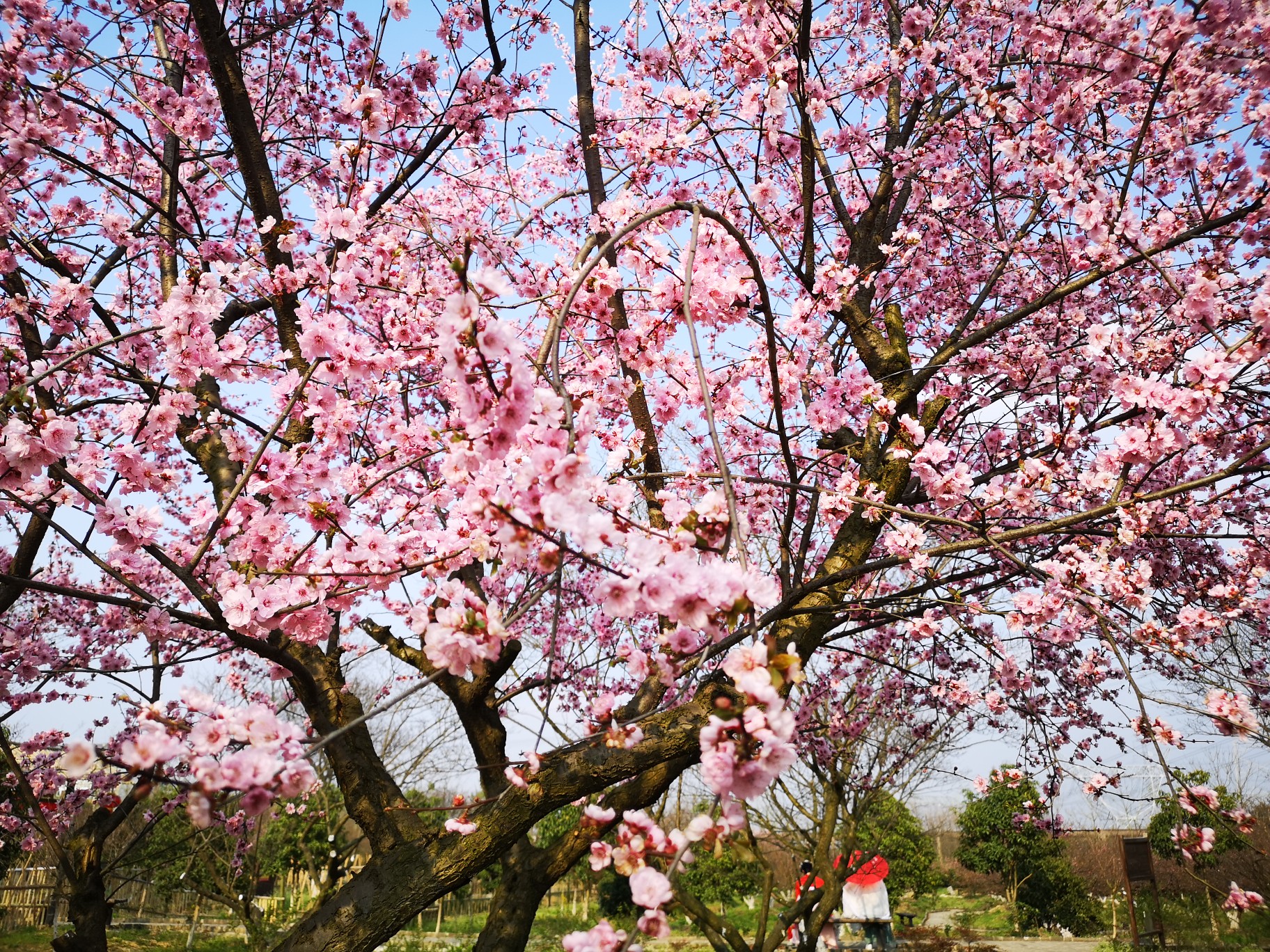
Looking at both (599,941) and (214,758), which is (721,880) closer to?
(599,941)

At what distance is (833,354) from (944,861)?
30149 mm

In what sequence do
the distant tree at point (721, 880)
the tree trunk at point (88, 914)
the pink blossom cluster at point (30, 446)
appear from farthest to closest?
1. the distant tree at point (721, 880)
2. the tree trunk at point (88, 914)
3. the pink blossom cluster at point (30, 446)

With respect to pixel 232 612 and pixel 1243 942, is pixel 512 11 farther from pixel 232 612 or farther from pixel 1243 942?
pixel 1243 942

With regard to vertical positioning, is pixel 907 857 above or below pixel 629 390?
below

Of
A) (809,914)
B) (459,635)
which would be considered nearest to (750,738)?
(459,635)

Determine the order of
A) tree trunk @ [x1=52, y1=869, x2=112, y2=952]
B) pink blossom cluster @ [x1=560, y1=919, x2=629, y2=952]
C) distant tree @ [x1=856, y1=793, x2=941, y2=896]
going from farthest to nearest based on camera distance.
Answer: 1. distant tree @ [x1=856, y1=793, x2=941, y2=896]
2. tree trunk @ [x1=52, y1=869, x2=112, y2=952]
3. pink blossom cluster @ [x1=560, y1=919, x2=629, y2=952]

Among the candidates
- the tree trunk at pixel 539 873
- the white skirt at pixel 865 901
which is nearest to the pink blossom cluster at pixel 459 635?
the tree trunk at pixel 539 873

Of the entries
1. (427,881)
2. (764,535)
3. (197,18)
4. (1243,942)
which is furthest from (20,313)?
(1243,942)

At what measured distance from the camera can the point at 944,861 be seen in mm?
27750

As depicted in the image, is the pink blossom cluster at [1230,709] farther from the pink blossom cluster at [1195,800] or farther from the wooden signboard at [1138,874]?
the wooden signboard at [1138,874]

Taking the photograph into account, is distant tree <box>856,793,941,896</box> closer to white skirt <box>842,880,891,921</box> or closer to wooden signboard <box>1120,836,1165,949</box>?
white skirt <box>842,880,891,921</box>

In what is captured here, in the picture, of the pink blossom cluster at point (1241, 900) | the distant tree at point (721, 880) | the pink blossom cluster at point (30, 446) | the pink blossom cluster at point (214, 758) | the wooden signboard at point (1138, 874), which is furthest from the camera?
the distant tree at point (721, 880)

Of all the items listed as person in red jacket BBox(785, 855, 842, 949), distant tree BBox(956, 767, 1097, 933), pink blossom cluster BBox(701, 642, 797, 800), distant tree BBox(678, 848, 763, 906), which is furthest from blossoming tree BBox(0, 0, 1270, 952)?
distant tree BBox(678, 848, 763, 906)

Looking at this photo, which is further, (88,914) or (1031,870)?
(1031,870)
